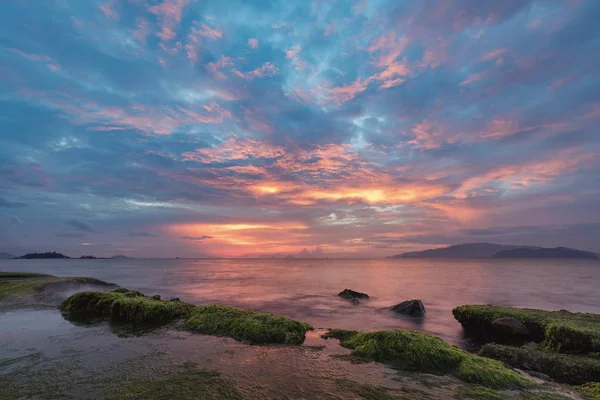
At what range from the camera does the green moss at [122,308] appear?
18459 mm

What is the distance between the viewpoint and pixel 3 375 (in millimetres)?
9508

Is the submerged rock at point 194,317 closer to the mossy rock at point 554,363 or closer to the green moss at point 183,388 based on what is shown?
the green moss at point 183,388

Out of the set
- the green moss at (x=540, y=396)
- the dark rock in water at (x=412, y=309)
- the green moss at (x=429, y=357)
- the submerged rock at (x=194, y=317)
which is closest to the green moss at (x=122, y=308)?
the submerged rock at (x=194, y=317)

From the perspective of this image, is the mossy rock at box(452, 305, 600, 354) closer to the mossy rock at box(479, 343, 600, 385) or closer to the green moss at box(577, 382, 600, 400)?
the mossy rock at box(479, 343, 600, 385)

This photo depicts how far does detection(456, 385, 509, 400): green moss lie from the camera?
348 inches

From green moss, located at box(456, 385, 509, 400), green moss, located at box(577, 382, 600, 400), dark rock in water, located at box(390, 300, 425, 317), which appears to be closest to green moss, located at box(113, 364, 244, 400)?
green moss, located at box(456, 385, 509, 400)

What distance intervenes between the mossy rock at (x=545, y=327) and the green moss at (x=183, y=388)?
16665mm

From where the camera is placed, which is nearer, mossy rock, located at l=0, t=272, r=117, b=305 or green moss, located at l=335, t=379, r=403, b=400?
green moss, located at l=335, t=379, r=403, b=400

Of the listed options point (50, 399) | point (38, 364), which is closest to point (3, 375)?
point (38, 364)

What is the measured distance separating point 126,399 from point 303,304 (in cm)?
2582

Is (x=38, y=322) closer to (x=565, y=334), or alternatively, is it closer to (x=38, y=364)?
(x=38, y=364)

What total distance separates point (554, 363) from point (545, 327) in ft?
21.9

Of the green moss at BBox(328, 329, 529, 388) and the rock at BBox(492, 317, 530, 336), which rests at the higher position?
the green moss at BBox(328, 329, 529, 388)

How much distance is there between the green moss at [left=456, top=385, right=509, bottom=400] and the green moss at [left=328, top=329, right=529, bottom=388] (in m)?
0.61
